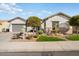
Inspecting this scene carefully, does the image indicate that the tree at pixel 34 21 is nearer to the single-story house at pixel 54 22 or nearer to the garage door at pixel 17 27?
the single-story house at pixel 54 22

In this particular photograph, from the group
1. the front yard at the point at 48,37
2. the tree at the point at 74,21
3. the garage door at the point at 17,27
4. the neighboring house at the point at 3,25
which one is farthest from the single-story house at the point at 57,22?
the neighboring house at the point at 3,25

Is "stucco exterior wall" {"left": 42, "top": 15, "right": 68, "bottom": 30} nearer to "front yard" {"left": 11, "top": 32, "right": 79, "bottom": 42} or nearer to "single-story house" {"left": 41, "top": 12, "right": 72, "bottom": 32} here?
"single-story house" {"left": 41, "top": 12, "right": 72, "bottom": 32}

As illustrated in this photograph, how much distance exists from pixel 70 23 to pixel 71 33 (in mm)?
422

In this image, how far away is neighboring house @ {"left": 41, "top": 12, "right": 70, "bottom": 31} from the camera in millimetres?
9219

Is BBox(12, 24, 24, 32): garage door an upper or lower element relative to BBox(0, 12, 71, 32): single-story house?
lower

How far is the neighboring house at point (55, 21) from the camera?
30.2 feet

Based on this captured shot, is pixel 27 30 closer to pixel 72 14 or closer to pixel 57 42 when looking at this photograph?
pixel 57 42

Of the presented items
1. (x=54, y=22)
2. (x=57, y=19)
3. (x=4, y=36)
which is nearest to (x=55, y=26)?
(x=54, y=22)

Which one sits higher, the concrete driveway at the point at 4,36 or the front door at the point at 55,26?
the front door at the point at 55,26

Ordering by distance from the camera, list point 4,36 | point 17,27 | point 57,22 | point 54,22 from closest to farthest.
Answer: point 54,22
point 57,22
point 4,36
point 17,27

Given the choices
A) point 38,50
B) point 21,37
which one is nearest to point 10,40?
point 21,37

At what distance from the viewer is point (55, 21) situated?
9.96 metres

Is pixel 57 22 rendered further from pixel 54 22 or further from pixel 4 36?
pixel 4 36

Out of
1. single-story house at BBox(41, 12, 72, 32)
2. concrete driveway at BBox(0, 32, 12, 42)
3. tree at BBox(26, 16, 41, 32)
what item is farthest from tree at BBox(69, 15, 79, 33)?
concrete driveway at BBox(0, 32, 12, 42)
